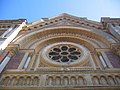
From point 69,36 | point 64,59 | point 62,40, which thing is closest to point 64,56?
point 64,59

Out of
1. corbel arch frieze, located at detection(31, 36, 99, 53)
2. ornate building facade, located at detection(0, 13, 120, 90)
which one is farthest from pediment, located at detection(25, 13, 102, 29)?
corbel arch frieze, located at detection(31, 36, 99, 53)

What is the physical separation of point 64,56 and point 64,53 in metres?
0.44

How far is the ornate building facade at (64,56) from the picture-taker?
10008 millimetres

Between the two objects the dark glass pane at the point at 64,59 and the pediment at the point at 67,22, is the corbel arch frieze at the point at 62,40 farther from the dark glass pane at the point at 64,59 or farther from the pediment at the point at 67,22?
the dark glass pane at the point at 64,59

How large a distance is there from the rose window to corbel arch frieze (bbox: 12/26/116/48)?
1.49 metres

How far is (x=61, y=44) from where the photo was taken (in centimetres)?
1523

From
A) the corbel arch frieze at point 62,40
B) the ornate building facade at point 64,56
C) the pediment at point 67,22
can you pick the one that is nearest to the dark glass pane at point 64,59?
the ornate building facade at point 64,56

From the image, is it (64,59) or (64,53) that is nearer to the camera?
(64,59)

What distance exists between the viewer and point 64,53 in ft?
47.2

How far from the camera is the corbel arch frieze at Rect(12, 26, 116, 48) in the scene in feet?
47.8

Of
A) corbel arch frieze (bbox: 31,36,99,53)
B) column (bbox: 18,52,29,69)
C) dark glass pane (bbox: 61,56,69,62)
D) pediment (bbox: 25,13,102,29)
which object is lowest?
column (bbox: 18,52,29,69)

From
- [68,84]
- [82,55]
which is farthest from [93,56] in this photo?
[68,84]

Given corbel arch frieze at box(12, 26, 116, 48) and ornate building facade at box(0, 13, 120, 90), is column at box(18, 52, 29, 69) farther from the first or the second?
corbel arch frieze at box(12, 26, 116, 48)

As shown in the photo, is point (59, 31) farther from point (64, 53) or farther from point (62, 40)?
point (64, 53)
